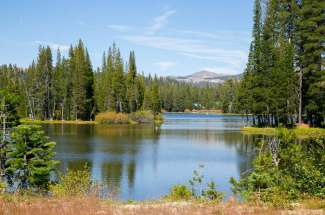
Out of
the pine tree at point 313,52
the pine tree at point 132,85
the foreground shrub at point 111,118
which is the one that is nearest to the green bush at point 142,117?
the foreground shrub at point 111,118

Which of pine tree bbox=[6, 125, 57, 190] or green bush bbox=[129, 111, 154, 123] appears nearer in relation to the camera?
pine tree bbox=[6, 125, 57, 190]

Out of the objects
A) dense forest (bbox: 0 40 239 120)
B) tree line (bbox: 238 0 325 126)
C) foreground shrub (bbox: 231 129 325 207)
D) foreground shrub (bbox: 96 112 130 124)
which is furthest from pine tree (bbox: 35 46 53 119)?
foreground shrub (bbox: 231 129 325 207)

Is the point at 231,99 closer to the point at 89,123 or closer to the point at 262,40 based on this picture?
the point at 89,123

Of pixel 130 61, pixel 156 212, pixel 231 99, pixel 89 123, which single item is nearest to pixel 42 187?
pixel 156 212

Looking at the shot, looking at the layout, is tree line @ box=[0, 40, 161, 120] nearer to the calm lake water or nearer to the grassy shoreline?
the grassy shoreline

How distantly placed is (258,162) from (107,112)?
279ft

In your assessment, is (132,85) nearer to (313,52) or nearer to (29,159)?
(313,52)

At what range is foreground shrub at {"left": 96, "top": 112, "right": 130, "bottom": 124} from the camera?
309 ft

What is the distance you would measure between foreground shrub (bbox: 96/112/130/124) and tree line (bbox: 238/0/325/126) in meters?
32.3

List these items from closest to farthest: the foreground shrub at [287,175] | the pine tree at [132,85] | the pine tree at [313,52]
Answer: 1. the foreground shrub at [287,175]
2. the pine tree at [313,52]
3. the pine tree at [132,85]

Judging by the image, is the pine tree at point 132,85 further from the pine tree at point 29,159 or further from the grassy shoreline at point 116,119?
the pine tree at point 29,159

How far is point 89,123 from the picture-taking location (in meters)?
92.7

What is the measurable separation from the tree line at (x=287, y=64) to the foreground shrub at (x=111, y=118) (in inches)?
1270

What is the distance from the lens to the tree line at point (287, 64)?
5228 centimetres
